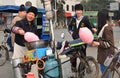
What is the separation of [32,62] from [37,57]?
0.13 m

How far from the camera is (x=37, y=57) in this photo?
22.2 ft

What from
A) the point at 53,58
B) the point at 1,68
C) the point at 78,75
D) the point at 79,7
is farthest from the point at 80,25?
the point at 1,68

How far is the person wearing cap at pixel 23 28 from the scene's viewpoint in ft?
24.0

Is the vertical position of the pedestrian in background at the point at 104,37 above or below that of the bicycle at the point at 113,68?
above

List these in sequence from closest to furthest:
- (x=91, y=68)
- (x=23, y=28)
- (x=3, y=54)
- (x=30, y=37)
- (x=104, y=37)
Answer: (x=30, y=37) → (x=104, y=37) → (x=23, y=28) → (x=91, y=68) → (x=3, y=54)

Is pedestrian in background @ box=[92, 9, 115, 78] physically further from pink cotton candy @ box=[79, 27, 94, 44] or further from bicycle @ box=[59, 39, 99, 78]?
bicycle @ box=[59, 39, 99, 78]

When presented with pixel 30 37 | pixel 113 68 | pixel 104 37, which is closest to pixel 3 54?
pixel 30 37

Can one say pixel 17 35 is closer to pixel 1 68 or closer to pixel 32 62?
pixel 32 62

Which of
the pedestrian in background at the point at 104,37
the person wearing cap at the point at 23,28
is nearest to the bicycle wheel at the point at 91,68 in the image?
the pedestrian in background at the point at 104,37

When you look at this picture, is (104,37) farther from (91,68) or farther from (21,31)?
(21,31)

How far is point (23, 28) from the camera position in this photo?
7414 millimetres

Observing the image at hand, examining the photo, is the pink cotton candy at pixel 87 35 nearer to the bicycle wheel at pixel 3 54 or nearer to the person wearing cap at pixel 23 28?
the person wearing cap at pixel 23 28

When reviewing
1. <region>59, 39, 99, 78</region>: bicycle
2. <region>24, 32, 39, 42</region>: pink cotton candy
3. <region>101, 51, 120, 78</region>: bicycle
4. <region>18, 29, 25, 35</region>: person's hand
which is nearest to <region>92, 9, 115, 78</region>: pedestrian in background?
<region>101, 51, 120, 78</region>: bicycle

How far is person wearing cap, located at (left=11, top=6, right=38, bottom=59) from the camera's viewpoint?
24.0 ft
